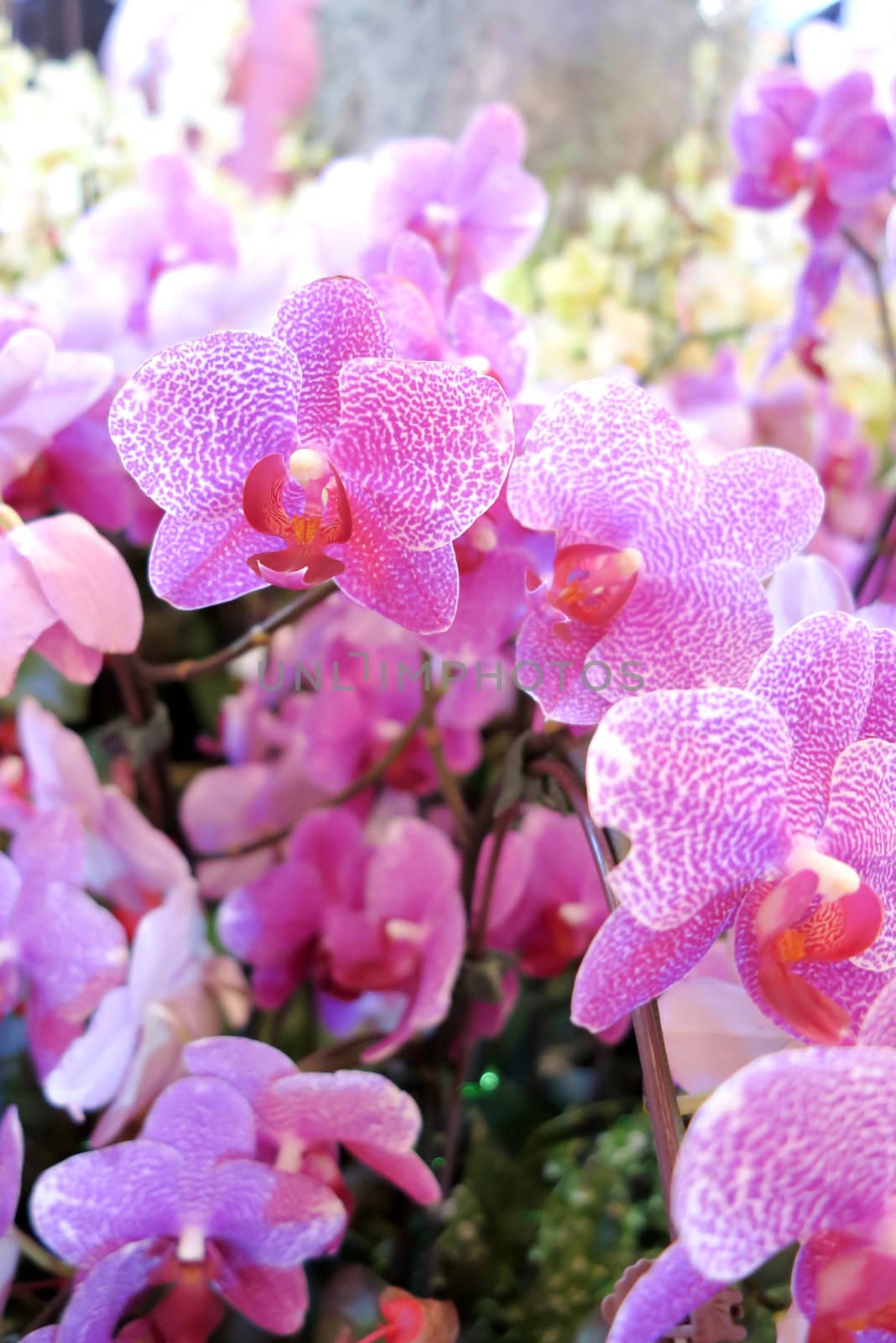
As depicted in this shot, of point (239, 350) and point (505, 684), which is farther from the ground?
point (239, 350)

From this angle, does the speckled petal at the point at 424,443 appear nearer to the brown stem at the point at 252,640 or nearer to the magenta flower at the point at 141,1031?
A: the brown stem at the point at 252,640

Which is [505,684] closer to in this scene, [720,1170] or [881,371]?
[720,1170]

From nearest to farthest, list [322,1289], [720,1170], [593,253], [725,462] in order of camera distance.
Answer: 1. [720,1170]
2. [725,462]
3. [322,1289]
4. [593,253]

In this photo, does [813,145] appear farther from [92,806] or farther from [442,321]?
[92,806]

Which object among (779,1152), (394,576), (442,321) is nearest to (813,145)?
(442,321)

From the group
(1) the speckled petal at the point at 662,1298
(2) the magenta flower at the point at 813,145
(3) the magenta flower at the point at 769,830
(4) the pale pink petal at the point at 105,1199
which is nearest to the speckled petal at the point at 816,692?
(3) the magenta flower at the point at 769,830

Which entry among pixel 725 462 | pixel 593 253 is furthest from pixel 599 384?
pixel 593 253

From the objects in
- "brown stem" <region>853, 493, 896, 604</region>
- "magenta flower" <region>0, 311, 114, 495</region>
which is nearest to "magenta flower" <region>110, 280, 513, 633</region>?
"magenta flower" <region>0, 311, 114, 495</region>
